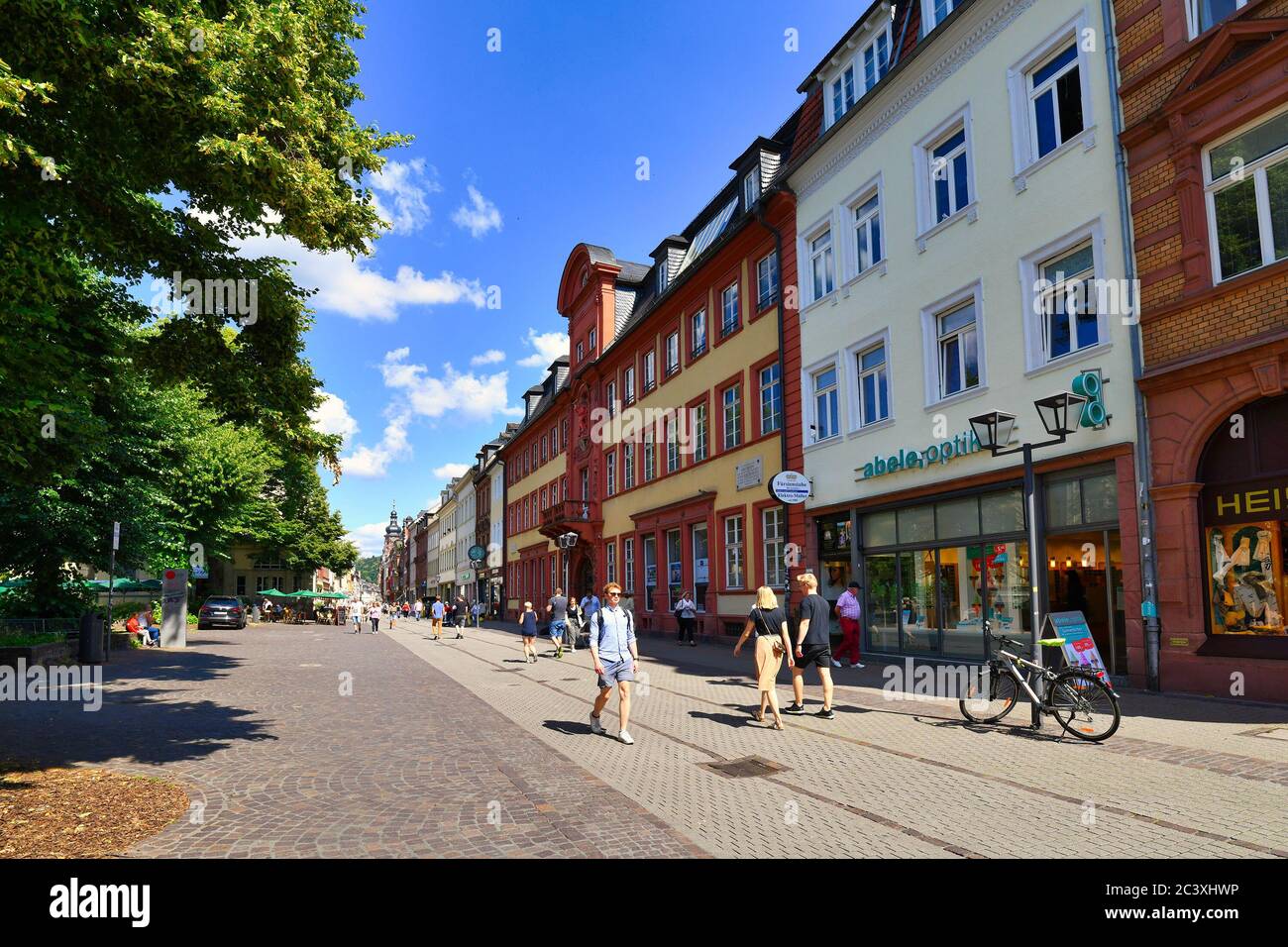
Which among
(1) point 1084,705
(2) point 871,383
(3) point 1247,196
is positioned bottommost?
(1) point 1084,705

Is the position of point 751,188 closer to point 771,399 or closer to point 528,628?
point 771,399

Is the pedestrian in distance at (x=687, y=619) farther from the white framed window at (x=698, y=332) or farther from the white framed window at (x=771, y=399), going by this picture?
the white framed window at (x=698, y=332)

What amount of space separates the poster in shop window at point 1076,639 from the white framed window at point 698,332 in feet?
56.0

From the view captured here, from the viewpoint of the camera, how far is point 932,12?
16.9 meters

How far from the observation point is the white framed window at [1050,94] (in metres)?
13.3

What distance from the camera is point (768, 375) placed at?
75.5 ft

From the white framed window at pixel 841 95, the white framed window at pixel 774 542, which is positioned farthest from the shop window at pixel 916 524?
A: the white framed window at pixel 841 95

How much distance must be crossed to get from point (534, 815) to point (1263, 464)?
10.3m

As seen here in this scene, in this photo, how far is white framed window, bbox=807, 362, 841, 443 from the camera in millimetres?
19688

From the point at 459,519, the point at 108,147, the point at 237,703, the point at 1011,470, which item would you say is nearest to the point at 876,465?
the point at 1011,470

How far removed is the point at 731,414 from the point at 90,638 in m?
17.8

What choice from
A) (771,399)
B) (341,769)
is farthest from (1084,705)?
(771,399)

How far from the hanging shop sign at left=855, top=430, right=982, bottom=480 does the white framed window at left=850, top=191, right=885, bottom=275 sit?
451cm
